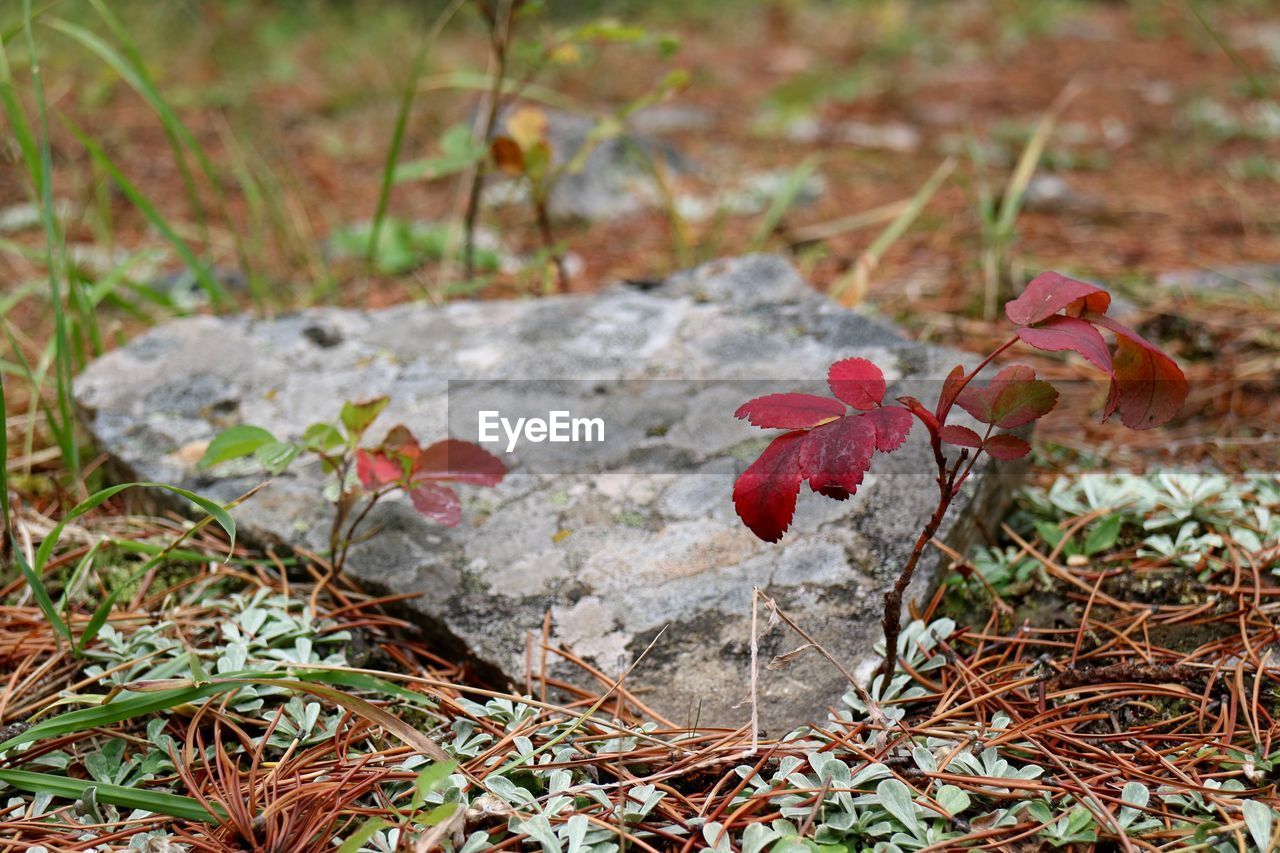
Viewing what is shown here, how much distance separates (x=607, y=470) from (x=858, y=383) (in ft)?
2.41

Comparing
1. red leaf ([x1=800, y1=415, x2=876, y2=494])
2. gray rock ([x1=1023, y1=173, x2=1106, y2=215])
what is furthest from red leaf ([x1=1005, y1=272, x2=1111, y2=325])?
gray rock ([x1=1023, y1=173, x2=1106, y2=215])

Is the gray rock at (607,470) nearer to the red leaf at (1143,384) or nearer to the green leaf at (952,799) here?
the green leaf at (952,799)

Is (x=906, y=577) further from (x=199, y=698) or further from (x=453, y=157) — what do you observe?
(x=453, y=157)

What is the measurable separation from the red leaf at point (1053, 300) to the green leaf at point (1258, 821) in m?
0.66

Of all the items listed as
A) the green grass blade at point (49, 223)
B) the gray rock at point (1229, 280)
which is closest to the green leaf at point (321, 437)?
the green grass blade at point (49, 223)

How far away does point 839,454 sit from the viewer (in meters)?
1.20

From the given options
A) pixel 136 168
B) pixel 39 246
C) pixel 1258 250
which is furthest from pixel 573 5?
pixel 1258 250

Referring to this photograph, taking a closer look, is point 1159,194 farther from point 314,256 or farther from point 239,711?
point 239,711

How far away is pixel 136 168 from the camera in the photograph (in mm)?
4973

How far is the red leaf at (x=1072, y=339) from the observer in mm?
1141

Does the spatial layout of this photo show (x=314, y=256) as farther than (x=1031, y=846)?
Yes

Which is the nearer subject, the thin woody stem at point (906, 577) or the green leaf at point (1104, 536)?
the thin woody stem at point (906, 577)

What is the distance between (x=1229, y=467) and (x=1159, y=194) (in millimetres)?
2600

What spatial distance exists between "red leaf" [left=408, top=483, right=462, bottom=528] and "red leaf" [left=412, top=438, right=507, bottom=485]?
2 cm
